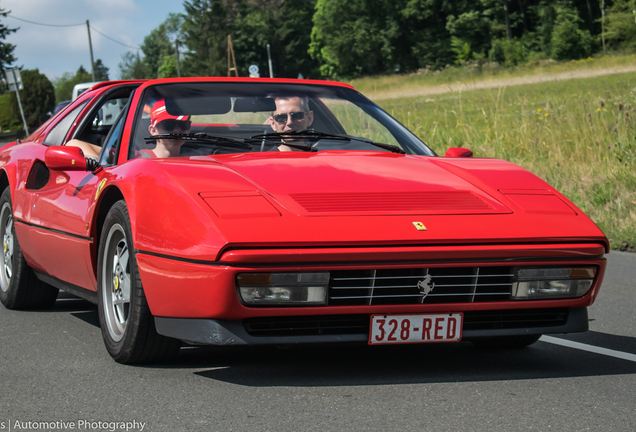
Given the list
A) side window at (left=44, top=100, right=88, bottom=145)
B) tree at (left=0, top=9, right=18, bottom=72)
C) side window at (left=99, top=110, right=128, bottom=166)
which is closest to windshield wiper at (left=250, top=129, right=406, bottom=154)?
side window at (left=99, top=110, right=128, bottom=166)

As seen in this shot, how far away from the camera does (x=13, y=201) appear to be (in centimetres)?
542

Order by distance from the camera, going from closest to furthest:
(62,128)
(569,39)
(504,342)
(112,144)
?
(504,342), (112,144), (62,128), (569,39)

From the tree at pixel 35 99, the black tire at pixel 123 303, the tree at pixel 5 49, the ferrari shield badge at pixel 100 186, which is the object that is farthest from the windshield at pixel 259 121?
the tree at pixel 5 49

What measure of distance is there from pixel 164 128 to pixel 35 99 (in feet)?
190

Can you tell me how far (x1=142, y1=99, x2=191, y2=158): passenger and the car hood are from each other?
0.28 metres

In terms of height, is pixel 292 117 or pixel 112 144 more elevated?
pixel 292 117

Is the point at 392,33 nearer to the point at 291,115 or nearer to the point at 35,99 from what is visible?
the point at 35,99

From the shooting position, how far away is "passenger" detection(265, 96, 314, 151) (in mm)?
4551

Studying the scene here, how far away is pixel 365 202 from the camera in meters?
3.37

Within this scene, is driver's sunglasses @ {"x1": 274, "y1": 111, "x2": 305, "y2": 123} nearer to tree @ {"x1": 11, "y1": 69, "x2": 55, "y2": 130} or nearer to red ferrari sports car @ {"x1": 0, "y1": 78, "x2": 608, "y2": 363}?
red ferrari sports car @ {"x1": 0, "y1": 78, "x2": 608, "y2": 363}

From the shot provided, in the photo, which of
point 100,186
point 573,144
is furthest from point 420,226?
point 573,144

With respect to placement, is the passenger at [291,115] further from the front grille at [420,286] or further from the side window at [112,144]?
the front grille at [420,286]

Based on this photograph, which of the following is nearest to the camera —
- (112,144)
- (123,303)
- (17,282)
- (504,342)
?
(123,303)

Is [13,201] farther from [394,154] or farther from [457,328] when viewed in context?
[457,328]
